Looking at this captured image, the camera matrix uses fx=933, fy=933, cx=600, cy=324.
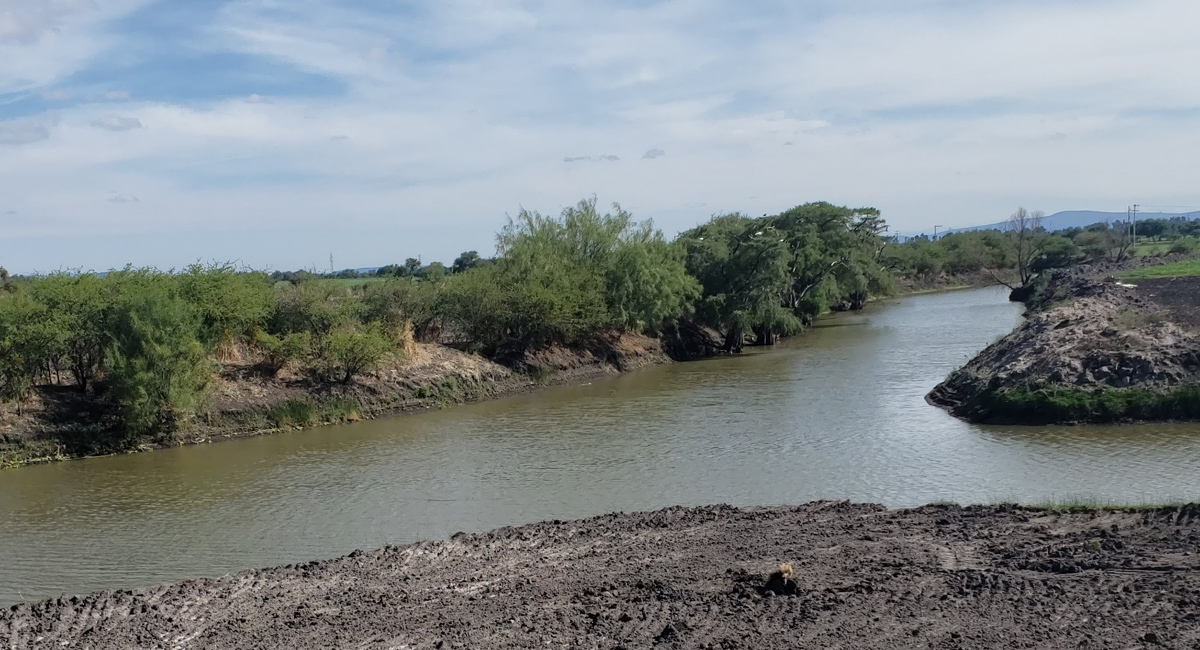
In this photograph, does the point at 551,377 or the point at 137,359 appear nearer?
the point at 137,359

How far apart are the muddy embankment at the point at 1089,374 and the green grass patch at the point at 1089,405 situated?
0.02m

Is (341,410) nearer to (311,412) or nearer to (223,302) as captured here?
(311,412)

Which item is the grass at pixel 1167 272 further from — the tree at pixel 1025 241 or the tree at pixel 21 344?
the tree at pixel 21 344

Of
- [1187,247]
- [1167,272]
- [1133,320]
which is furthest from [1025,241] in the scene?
[1133,320]

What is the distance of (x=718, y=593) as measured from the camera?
11992 millimetres

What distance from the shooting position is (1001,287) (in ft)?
320

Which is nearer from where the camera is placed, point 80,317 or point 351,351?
point 80,317

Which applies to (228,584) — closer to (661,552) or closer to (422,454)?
(661,552)

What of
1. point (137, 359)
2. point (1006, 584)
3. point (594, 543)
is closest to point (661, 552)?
point (594, 543)

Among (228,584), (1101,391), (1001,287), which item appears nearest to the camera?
(228,584)

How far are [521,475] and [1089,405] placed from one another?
1508 centimetres

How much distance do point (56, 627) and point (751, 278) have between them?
133 ft

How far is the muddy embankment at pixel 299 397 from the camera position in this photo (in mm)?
27797

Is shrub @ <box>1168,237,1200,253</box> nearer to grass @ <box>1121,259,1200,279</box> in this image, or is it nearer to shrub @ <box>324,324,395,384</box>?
grass @ <box>1121,259,1200,279</box>
